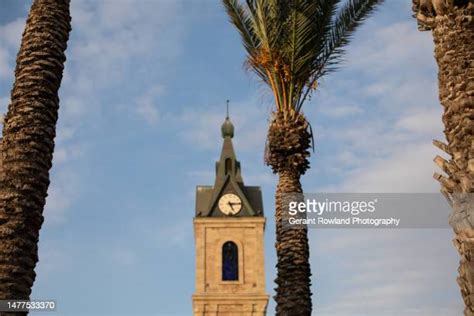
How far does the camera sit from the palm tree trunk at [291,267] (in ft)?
37.3

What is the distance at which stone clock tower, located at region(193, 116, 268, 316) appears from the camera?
49750 millimetres

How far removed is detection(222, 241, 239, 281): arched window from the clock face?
2.80m

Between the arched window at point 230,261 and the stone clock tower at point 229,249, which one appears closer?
the stone clock tower at point 229,249

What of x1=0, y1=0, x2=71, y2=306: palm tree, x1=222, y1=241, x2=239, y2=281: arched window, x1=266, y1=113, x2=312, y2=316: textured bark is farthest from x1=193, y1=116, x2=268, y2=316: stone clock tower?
x1=0, y1=0, x2=71, y2=306: palm tree

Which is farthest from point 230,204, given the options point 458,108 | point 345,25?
point 458,108

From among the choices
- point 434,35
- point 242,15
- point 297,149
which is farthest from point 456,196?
point 242,15

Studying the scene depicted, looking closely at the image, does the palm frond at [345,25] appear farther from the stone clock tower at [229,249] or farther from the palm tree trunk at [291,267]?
the stone clock tower at [229,249]

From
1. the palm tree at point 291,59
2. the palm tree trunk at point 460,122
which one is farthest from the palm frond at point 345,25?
the palm tree trunk at point 460,122

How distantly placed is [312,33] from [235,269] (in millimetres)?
40784

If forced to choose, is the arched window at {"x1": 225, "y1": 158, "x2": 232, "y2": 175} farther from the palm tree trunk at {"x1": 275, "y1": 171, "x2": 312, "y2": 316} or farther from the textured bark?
the palm tree trunk at {"x1": 275, "y1": 171, "x2": 312, "y2": 316}

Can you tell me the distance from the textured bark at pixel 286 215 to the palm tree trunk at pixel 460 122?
5343 millimetres

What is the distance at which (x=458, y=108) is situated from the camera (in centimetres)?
671

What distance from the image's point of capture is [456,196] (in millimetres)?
6449

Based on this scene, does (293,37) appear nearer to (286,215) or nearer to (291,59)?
(291,59)
